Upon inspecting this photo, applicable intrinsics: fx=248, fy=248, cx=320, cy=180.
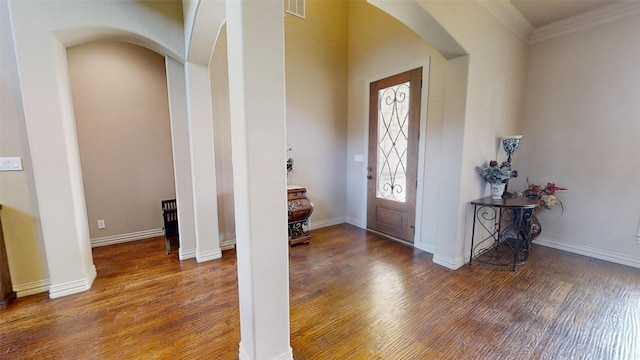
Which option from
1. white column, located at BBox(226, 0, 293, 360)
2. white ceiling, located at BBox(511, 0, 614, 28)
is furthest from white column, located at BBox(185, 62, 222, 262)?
white ceiling, located at BBox(511, 0, 614, 28)

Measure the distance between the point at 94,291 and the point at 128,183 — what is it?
5.51 ft

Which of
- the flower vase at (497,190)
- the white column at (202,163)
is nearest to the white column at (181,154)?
the white column at (202,163)

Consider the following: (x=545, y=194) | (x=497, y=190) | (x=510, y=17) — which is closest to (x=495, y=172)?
(x=497, y=190)

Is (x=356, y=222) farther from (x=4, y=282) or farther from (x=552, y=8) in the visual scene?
(x=4, y=282)

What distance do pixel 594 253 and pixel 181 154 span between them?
16.4 ft

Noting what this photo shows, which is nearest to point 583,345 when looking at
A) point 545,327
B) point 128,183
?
point 545,327

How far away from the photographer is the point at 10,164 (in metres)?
2.07

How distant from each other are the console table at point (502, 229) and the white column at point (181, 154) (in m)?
3.21

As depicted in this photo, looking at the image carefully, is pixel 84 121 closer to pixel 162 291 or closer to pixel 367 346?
pixel 162 291

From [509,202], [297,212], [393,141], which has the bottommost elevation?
[297,212]

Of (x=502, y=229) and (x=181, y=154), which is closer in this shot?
(x=181, y=154)

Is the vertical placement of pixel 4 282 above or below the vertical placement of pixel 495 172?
below

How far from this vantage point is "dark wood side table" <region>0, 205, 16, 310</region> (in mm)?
2015

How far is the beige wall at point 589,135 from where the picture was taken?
267cm
